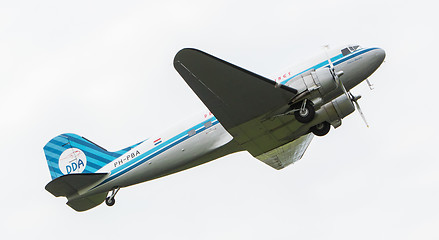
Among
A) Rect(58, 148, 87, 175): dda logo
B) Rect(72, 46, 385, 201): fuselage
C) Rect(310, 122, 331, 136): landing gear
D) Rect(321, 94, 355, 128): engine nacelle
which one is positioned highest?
Rect(58, 148, 87, 175): dda logo

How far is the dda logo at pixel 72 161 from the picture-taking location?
21.2 metres

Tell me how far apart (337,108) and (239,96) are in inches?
142

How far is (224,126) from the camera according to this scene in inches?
738

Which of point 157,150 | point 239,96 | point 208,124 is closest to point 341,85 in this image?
point 239,96

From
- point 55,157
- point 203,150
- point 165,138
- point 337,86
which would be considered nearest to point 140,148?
point 165,138

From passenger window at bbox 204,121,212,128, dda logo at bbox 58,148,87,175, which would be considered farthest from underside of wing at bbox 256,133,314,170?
dda logo at bbox 58,148,87,175

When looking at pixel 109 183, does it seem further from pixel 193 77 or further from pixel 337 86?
pixel 337 86

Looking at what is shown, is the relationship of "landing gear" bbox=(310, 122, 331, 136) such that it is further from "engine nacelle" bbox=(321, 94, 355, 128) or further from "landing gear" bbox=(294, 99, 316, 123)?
"landing gear" bbox=(294, 99, 316, 123)

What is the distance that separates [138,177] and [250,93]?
5062 mm

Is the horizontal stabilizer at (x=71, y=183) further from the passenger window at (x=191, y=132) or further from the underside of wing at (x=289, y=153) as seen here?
the underside of wing at (x=289, y=153)

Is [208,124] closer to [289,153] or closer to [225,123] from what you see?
[225,123]

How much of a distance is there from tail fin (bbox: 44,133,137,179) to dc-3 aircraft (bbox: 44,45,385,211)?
1.5 inches

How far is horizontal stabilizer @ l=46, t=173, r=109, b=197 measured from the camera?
62.7 ft

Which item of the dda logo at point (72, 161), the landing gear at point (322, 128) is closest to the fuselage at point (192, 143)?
the dda logo at point (72, 161)
